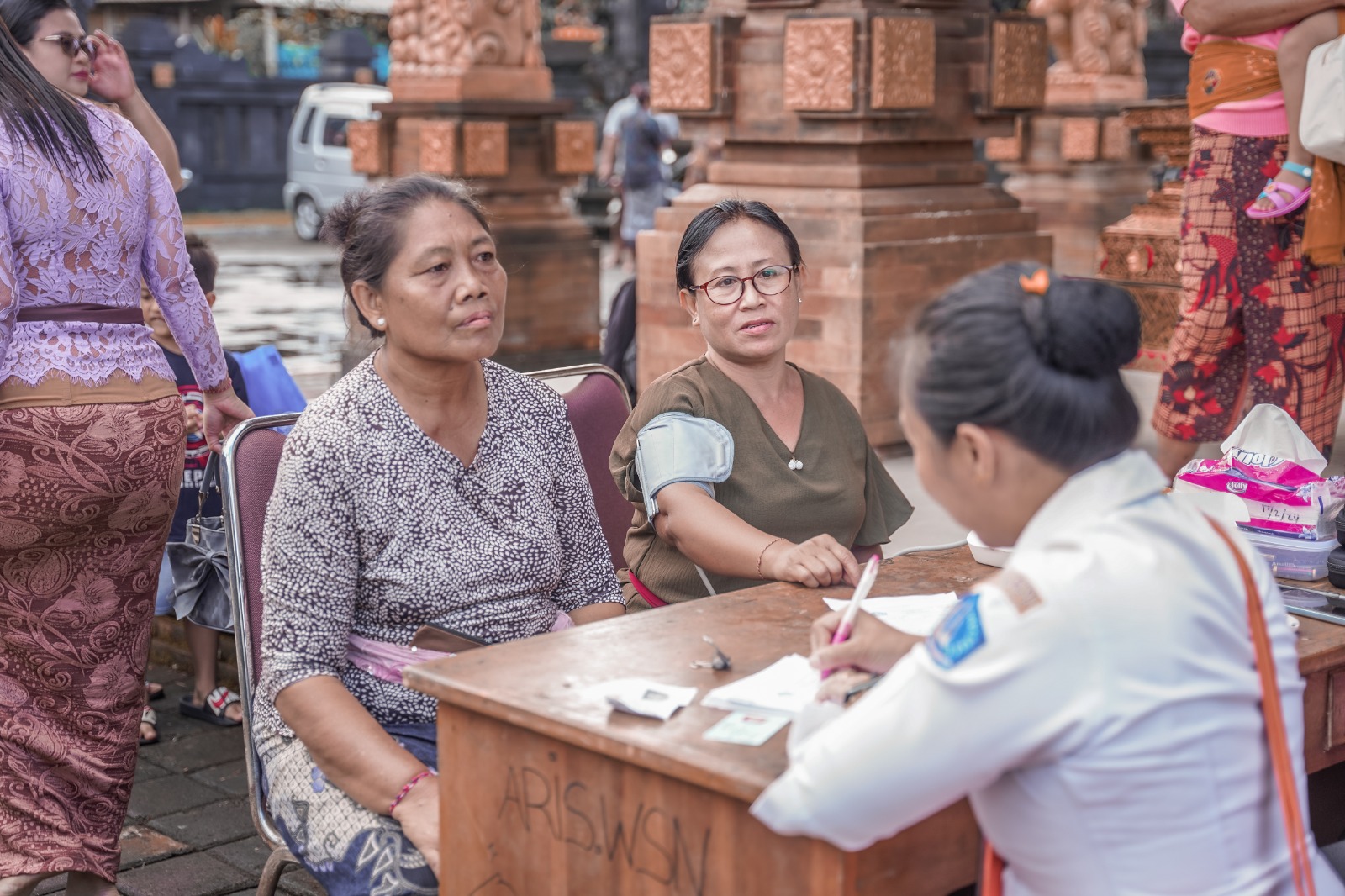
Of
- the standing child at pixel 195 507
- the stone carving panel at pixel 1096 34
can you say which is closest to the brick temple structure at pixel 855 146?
the standing child at pixel 195 507

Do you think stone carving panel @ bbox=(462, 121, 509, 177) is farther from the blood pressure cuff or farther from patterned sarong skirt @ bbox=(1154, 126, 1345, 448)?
the blood pressure cuff

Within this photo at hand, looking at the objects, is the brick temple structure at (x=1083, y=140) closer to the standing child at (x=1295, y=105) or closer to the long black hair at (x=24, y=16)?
the standing child at (x=1295, y=105)

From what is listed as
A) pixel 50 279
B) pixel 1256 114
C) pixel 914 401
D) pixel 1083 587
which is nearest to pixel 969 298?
pixel 914 401

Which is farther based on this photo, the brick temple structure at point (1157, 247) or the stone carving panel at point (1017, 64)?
the brick temple structure at point (1157, 247)

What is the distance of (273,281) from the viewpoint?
1498cm

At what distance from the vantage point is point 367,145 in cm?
922

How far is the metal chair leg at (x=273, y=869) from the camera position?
2537 mm

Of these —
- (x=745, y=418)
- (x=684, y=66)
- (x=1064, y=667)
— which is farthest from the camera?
(x=684, y=66)

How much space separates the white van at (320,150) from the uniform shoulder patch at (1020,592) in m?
18.9

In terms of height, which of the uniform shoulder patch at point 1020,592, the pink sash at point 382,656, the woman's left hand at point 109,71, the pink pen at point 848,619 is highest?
the woman's left hand at point 109,71

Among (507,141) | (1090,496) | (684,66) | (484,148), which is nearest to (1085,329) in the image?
(1090,496)

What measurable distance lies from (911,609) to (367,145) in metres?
7.50

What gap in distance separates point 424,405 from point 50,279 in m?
1.01

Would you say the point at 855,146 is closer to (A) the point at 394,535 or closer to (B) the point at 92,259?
(B) the point at 92,259
